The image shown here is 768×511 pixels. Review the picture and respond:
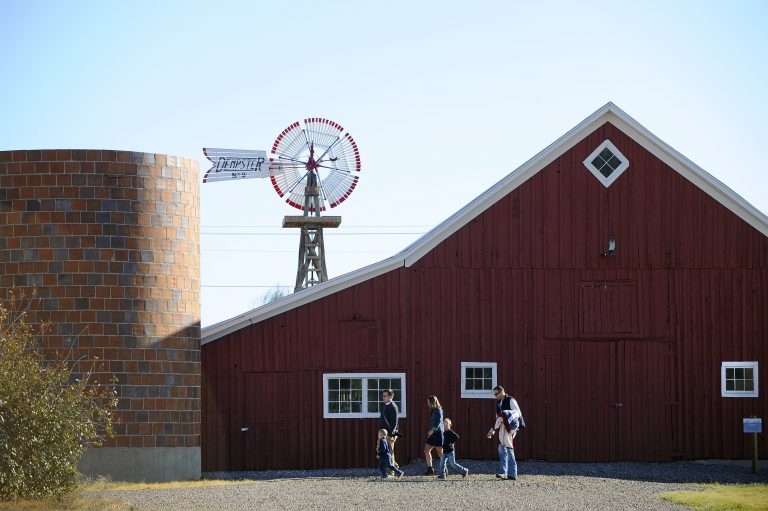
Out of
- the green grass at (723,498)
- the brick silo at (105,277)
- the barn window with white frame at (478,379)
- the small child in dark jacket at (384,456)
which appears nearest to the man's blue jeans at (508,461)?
the small child in dark jacket at (384,456)

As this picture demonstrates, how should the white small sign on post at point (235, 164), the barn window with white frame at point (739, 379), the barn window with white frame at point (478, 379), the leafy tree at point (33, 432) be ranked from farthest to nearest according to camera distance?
the white small sign on post at point (235, 164), the barn window with white frame at point (739, 379), the barn window with white frame at point (478, 379), the leafy tree at point (33, 432)

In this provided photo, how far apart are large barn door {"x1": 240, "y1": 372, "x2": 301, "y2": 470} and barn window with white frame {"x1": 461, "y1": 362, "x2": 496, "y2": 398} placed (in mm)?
3502

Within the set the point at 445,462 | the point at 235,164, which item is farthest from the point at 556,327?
the point at 235,164

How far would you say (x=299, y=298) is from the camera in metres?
26.1

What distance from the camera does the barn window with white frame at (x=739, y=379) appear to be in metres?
27.1

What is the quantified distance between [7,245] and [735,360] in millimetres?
15098

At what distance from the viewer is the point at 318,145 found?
136 ft

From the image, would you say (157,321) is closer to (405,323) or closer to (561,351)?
(405,323)

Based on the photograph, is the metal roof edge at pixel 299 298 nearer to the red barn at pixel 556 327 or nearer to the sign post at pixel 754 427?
the red barn at pixel 556 327

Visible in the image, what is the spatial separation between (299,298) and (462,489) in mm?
6816

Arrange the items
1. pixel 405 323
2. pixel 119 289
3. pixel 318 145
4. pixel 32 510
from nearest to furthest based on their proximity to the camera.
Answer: pixel 32 510, pixel 119 289, pixel 405 323, pixel 318 145

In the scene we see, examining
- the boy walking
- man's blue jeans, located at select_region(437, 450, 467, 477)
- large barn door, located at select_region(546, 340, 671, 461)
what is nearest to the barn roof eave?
large barn door, located at select_region(546, 340, 671, 461)

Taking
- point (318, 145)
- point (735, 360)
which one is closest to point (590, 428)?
point (735, 360)

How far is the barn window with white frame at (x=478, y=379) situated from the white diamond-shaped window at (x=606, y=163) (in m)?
4.66
